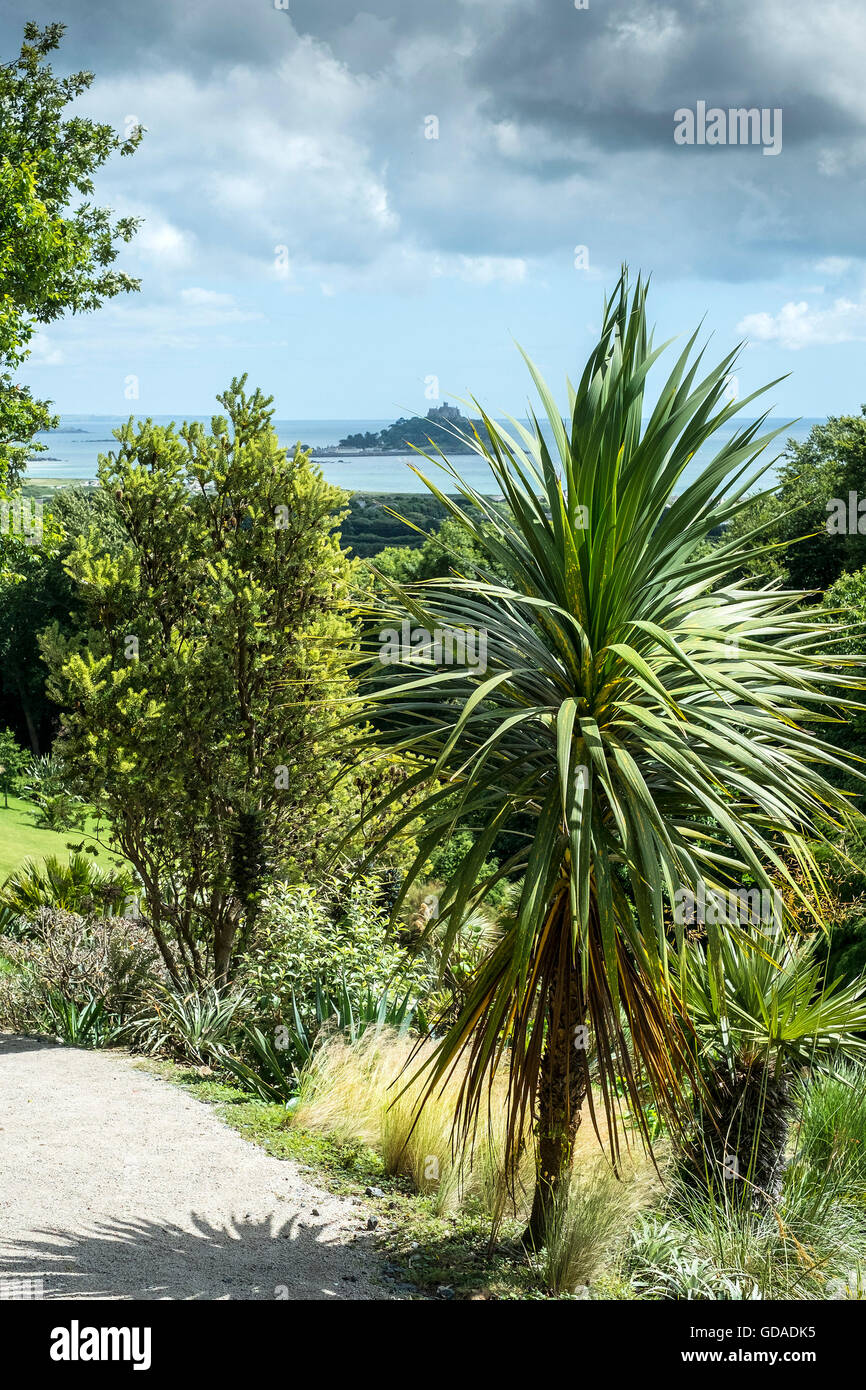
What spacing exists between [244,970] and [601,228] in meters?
68.7

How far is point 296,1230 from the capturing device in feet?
14.7

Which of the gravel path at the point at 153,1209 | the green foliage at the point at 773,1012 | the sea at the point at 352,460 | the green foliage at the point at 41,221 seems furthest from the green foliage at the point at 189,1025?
the green foliage at the point at 41,221

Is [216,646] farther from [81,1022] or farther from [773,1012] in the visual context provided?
[773,1012]

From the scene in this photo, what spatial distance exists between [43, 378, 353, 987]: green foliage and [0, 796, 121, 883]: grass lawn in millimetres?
10338

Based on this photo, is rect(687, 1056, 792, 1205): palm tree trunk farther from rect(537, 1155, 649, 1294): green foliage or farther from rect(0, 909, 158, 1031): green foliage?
rect(0, 909, 158, 1031): green foliage

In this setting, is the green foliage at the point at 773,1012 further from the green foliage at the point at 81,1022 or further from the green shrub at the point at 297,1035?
the green foliage at the point at 81,1022

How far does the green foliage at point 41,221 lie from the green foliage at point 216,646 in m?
3.27

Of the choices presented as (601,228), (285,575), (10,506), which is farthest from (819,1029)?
(601,228)

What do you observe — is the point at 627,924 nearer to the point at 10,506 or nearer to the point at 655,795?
the point at 655,795

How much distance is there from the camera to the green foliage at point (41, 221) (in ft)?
36.6

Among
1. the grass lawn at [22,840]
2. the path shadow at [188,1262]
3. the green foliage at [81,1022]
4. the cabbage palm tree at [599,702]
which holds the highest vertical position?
the cabbage palm tree at [599,702]

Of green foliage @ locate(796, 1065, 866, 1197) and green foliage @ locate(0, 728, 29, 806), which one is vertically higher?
green foliage @ locate(796, 1065, 866, 1197)

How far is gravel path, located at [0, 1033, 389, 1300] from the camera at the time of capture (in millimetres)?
3848

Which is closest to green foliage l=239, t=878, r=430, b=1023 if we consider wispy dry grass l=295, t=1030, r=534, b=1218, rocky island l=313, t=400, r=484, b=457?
wispy dry grass l=295, t=1030, r=534, b=1218
